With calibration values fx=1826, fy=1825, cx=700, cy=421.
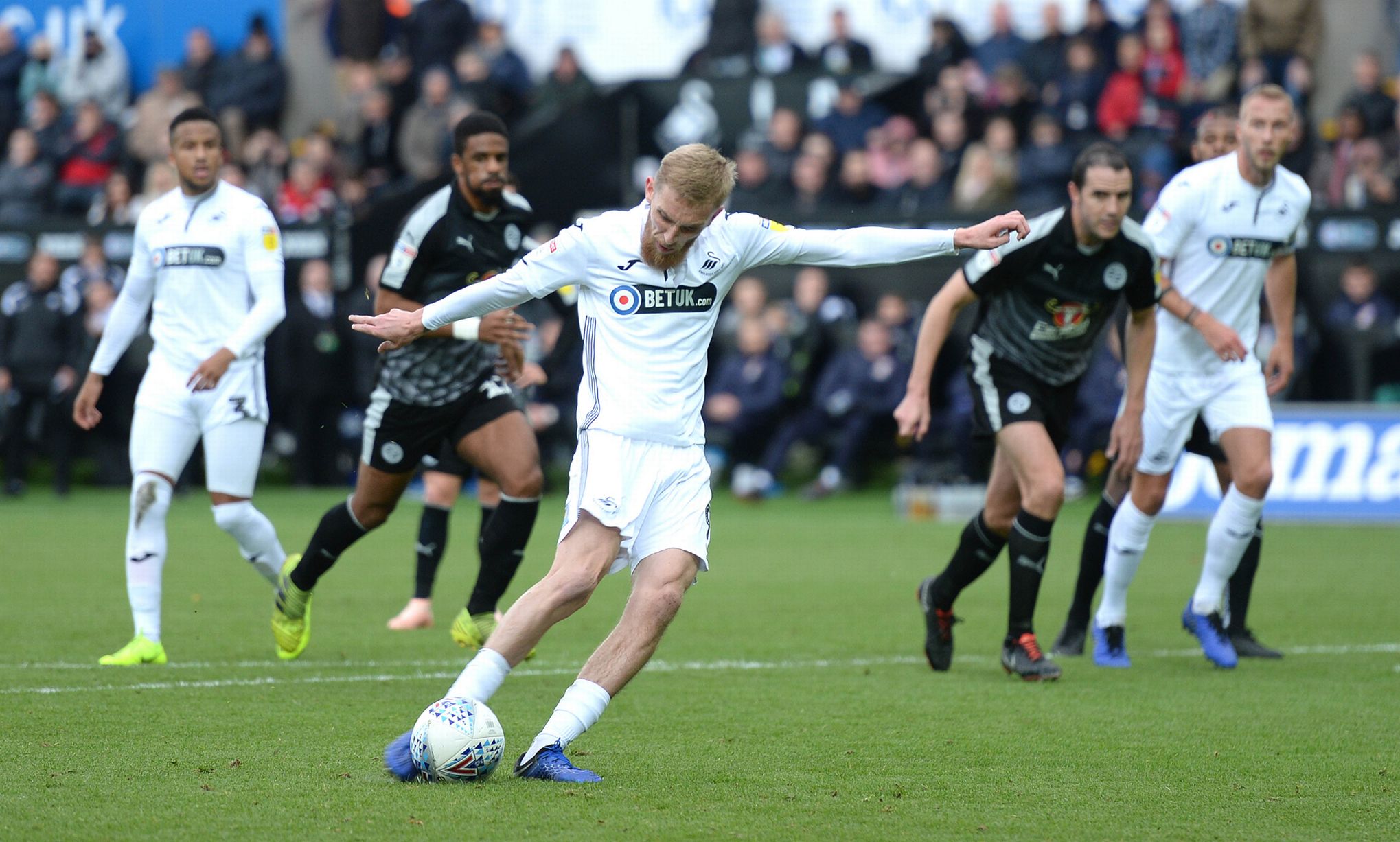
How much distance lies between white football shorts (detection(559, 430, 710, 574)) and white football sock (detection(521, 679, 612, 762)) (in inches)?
15.0

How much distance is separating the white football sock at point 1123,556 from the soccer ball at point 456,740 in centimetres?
386

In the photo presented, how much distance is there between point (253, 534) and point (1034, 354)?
356cm

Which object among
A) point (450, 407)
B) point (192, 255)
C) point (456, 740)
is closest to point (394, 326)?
point (456, 740)

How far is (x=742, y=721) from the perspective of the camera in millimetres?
6641

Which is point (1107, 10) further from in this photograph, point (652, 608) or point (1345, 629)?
point (652, 608)

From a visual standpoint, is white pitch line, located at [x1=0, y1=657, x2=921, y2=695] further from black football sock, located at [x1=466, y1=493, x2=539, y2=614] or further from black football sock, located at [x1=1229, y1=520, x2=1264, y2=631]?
black football sock, located at [x1=1229, y1=520, x2=1264, y2=631]

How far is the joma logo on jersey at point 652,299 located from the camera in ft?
18.4

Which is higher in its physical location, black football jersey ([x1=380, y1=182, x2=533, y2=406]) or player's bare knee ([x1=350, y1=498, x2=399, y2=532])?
black football jersey ([x1=380, y1=182, x2=533, y2=406])

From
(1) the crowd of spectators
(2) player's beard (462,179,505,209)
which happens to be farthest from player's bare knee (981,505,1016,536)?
(1) the crowd of spectators

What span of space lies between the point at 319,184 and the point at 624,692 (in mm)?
13288

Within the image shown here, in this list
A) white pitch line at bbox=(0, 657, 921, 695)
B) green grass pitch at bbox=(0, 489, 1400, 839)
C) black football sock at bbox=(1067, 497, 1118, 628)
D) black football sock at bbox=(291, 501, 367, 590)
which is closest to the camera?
green grass pitch at bbox=(0, 489, 1400, 839)

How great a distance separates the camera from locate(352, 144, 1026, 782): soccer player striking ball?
214 inches

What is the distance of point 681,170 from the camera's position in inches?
211

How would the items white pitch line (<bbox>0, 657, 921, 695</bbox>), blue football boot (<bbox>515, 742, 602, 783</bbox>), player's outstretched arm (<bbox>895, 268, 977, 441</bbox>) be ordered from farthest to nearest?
1. player's outstretched arm (<bbox>895, 268, 977, 441</bbox>)
2. white pitch line (<bbox>0, 657, 921, 695</bbox>)
3. blue football boot (<bbox>515, 742, 602, 783</bbox>)
